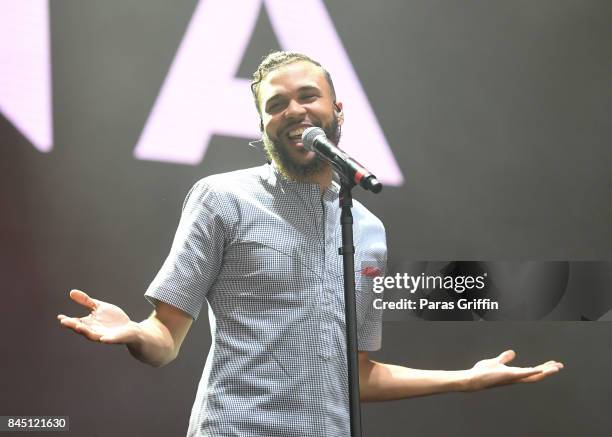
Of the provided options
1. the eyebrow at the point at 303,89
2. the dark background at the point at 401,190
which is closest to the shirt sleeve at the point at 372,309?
the eyebrow at the point at 303,89

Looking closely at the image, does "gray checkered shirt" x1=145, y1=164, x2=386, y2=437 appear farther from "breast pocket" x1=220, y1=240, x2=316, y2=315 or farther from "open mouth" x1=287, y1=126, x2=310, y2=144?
"open mouth" x1=287, y1=126, x2=310, y2=144

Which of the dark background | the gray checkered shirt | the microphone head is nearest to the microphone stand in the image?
the microphone head

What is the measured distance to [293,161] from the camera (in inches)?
76.2

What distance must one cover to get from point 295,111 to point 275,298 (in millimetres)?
454

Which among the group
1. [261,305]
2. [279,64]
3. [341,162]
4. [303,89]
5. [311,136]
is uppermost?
[279,64]

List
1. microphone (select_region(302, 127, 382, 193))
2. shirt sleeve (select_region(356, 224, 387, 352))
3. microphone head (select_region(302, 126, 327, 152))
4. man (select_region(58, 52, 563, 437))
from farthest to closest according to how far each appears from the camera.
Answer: shirt sleeve (select_region(356, 224, 387, 352))
man (select_region(58, 52, 563, 437))
microphone head (select_region(302, 126, 327, 152))
microphone (select_region(302, 127, 382, 193))

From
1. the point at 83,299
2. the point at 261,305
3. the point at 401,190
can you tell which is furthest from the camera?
the point at 401,190

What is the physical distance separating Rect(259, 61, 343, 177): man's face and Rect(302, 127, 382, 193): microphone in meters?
0.23

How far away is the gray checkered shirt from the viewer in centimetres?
176

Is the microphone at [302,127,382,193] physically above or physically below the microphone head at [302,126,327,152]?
below

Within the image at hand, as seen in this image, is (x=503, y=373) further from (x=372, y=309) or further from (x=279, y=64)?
(x=279, y=64)

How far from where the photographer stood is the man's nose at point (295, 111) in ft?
6.23

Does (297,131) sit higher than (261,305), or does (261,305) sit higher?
(297,131)

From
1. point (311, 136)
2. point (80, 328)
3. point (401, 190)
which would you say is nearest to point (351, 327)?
point (311, 136)
